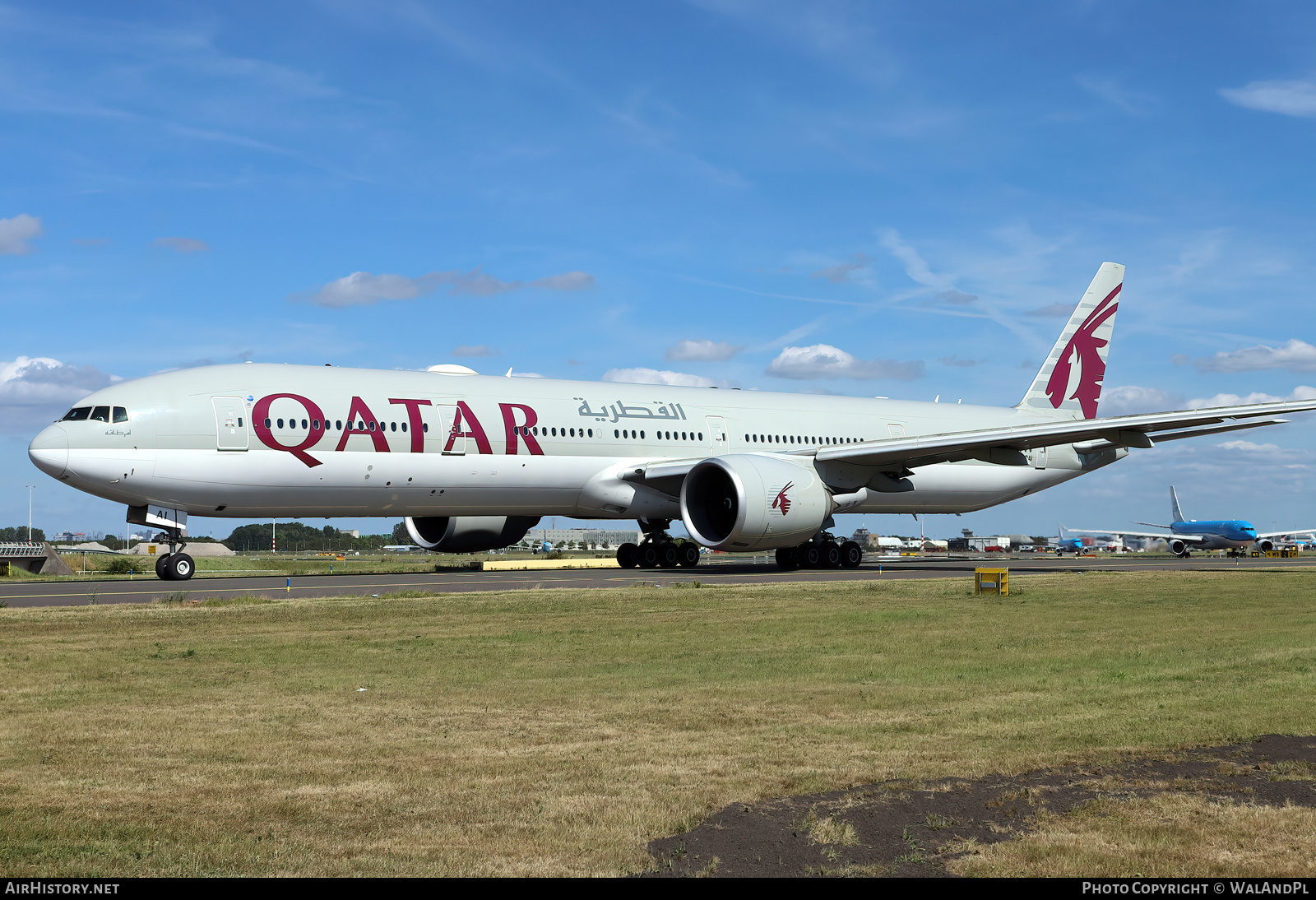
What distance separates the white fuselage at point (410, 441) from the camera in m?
22.7

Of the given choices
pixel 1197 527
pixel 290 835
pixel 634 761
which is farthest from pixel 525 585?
pixel 1197 527

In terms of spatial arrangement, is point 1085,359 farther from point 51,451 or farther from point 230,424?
point 51,451

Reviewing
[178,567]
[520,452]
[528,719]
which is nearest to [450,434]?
[520,452]

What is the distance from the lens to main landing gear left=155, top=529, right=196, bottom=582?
23641 mm

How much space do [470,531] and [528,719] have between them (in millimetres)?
24125

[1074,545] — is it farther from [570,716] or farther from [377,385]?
[570,716]

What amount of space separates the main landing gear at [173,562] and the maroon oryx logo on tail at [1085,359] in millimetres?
29047

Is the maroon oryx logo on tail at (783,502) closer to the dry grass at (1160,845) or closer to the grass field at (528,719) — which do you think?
the grass field at (528,719)

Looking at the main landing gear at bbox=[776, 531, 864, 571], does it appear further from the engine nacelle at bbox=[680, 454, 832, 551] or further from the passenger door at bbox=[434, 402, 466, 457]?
the passenger door at bbox=[434, 402, 466, 457]

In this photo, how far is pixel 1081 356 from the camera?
130 feet

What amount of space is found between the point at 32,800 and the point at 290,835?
1599mm

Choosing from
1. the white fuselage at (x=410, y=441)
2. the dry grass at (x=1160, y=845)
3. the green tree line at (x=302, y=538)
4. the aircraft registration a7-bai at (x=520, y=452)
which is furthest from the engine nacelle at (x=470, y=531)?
the green tree line at (x=302, y=538)

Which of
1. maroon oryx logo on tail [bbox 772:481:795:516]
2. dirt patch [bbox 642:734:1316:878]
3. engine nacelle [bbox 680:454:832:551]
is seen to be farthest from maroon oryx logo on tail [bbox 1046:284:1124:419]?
dirt patch [bbox 642:734:1316:878]
